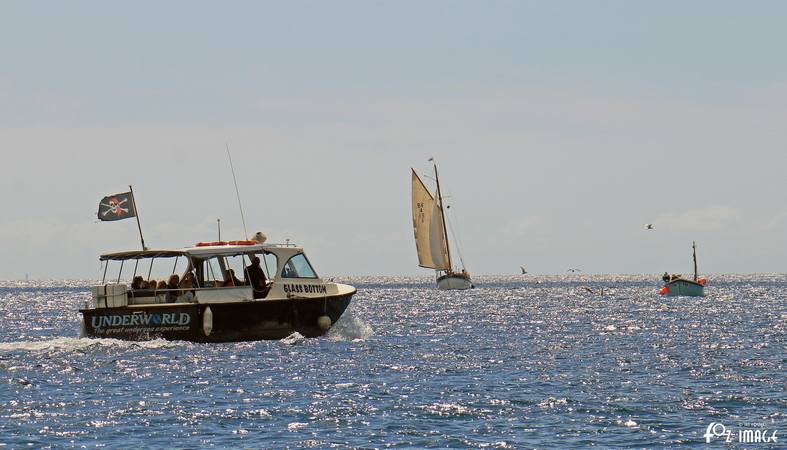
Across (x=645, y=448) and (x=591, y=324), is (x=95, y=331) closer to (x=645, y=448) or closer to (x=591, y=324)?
(x=645, y=448)

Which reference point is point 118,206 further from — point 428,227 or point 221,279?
point 428,227

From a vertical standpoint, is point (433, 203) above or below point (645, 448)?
above

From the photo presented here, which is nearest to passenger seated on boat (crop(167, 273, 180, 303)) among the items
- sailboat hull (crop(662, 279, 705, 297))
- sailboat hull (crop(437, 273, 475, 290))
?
sailboat hull (crop(662, 279, 705, 297))

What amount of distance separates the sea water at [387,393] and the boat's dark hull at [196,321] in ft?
1.62

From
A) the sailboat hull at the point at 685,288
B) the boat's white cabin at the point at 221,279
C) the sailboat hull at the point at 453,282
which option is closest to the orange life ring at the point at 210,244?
the boat's white cabin at the point at 221,279

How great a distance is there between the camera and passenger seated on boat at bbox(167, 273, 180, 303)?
39.5m

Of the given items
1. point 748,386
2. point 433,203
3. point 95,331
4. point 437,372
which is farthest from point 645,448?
point 433,203

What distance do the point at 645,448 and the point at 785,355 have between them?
68.5 feet

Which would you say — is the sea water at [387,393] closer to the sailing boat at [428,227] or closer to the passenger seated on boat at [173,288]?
the passenger seated on boat at [173,288]

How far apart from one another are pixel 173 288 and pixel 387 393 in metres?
14.3

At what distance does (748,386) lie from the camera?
97.3 feet

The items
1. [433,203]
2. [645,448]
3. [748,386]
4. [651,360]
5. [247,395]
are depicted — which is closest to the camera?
[645,448]

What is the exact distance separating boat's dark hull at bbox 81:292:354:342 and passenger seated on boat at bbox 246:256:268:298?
1.29 metres

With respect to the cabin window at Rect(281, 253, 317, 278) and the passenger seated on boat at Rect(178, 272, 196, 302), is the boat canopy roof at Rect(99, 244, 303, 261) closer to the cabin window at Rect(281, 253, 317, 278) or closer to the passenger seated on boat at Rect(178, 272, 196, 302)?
the cabin window at Rect(281, 253, 317, 278)
